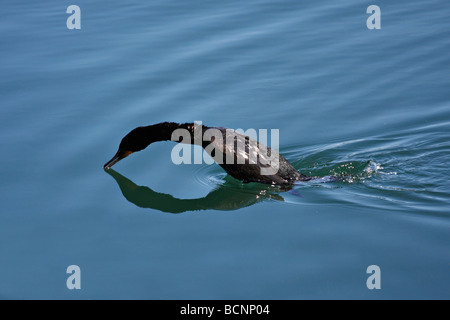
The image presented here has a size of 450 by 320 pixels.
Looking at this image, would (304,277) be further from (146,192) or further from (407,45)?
(407,45)

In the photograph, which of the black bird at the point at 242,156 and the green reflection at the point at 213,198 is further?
the black bird at the point at 242,156

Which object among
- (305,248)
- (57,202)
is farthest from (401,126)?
(57,202)

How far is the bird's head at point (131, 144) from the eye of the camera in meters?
8.62

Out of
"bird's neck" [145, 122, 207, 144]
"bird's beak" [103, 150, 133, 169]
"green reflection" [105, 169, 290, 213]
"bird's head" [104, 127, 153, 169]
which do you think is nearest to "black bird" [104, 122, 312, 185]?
"bird's neck" [145, 122, 207, 144]

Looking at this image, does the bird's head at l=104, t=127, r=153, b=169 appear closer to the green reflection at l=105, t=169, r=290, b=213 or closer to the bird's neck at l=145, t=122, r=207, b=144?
the bird's neck at l=145, t=122, r=207, b=144

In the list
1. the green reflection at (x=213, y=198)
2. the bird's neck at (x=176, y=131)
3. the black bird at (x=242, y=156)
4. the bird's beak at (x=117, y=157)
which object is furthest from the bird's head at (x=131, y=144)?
the green reflection at (x=213, y=198)

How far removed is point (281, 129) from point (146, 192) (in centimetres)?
250

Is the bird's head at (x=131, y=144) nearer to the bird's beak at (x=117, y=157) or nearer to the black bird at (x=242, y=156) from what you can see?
the bird's beak at (x=117, y=157)

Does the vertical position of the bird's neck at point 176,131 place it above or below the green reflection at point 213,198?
above

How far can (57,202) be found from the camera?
8.12 meters

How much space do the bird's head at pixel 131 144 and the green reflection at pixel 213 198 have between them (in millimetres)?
536

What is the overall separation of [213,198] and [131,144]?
145 centimetres

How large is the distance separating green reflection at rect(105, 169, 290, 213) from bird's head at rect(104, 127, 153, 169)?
536mm

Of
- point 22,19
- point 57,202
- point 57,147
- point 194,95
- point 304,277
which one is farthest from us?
point 22,19
